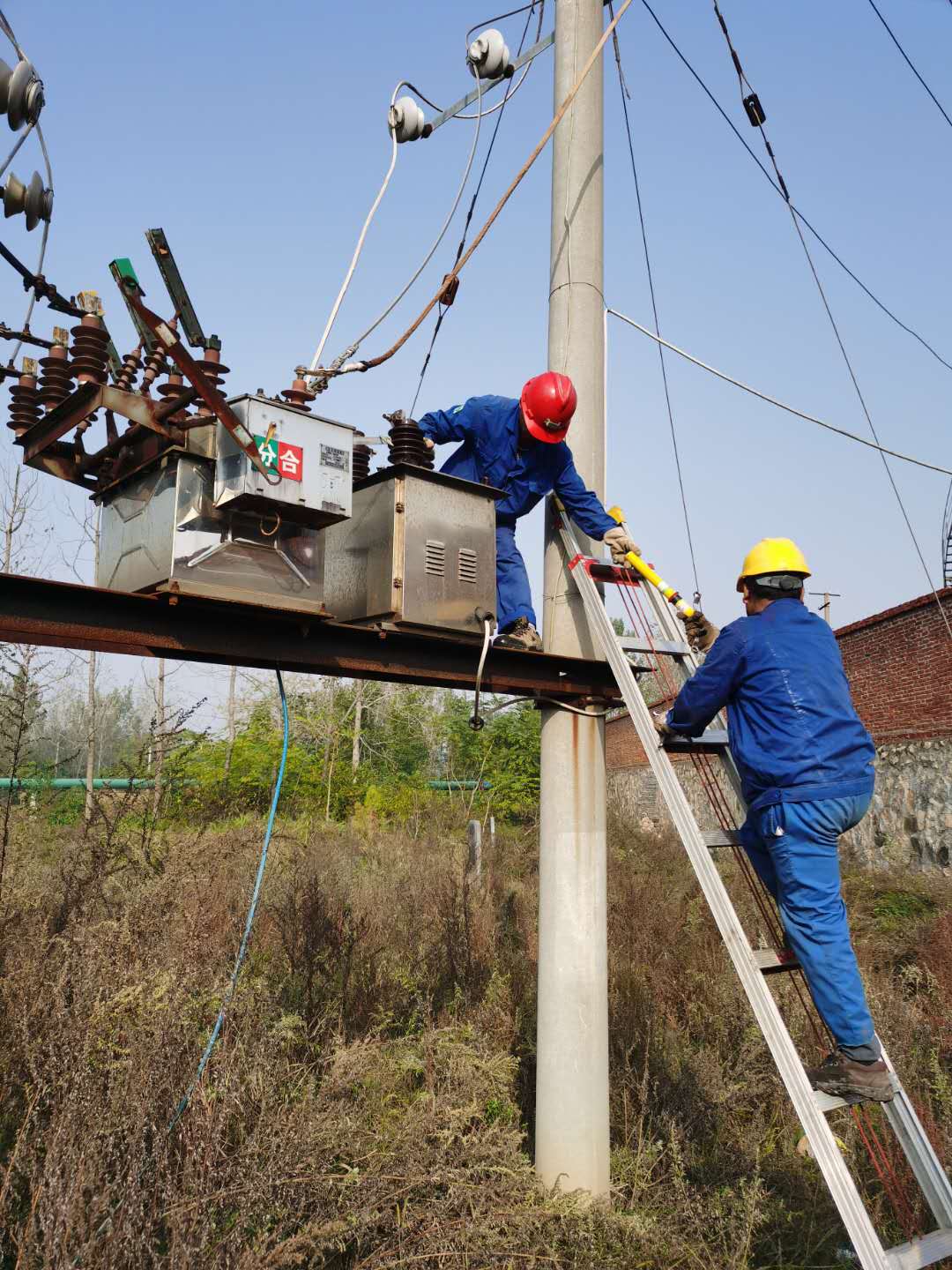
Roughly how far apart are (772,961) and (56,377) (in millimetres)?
3769

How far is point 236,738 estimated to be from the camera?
20.0 meters

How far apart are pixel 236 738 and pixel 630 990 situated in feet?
47.5

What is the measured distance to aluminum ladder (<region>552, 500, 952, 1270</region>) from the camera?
3.11 meters

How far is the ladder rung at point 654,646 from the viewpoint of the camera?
471 cm

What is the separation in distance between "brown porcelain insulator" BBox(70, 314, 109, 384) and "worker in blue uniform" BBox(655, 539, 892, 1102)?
278 cm

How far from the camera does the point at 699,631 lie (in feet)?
16.0

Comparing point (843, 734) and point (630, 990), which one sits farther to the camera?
point (630, 990)

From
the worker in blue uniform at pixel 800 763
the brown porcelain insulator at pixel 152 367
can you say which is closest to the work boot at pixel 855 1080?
the worker in blue uniform at pixel 800 763

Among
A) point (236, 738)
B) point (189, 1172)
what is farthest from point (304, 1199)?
point (236, 738)

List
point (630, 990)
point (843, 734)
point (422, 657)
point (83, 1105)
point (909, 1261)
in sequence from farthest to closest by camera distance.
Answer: point (630, 990), point (422, 657), point (843, 734), point (83, 1105), point (909, 1261)

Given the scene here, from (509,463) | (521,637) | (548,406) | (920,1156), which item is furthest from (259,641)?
(920,1156)

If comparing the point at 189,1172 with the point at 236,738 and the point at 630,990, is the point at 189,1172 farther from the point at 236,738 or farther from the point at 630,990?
the point at 236,738

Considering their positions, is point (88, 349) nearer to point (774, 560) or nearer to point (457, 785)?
point (774, 560)

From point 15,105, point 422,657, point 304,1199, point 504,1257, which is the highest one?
point 15,105
